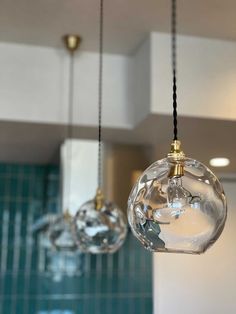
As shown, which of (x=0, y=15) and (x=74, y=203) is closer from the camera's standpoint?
(x=0, y=15)

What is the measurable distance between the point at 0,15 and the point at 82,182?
0.91 m

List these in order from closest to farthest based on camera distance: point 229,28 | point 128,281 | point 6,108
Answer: point 229,28 → point 6,108 → point 128,281

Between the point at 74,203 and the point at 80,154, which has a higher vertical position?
the point at 80,154

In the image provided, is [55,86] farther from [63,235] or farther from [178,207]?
[178,207]

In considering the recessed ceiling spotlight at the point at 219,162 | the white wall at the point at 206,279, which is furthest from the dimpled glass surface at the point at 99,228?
the recessed ceiling spotlight at the point at 219,162

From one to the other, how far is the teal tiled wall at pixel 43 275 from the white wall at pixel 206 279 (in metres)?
0.88

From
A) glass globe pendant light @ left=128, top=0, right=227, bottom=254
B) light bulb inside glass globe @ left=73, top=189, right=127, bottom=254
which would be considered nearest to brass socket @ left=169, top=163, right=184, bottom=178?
glass globe pendant light @ left=128, top=0, right=227, bottom=254

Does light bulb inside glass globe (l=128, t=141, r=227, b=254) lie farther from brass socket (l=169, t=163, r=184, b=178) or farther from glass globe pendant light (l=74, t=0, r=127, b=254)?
glass globe pendant light (l=74, t=0, r=127, b=254)

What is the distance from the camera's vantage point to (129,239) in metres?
2.94

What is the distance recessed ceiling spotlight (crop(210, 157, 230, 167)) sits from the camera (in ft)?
6.03

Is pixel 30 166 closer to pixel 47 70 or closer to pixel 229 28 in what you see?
pixel 47 70

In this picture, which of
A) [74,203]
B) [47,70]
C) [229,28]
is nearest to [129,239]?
[74,203]

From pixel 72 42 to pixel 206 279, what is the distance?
1.13 metres

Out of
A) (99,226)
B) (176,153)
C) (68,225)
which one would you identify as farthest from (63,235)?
(176,153)
